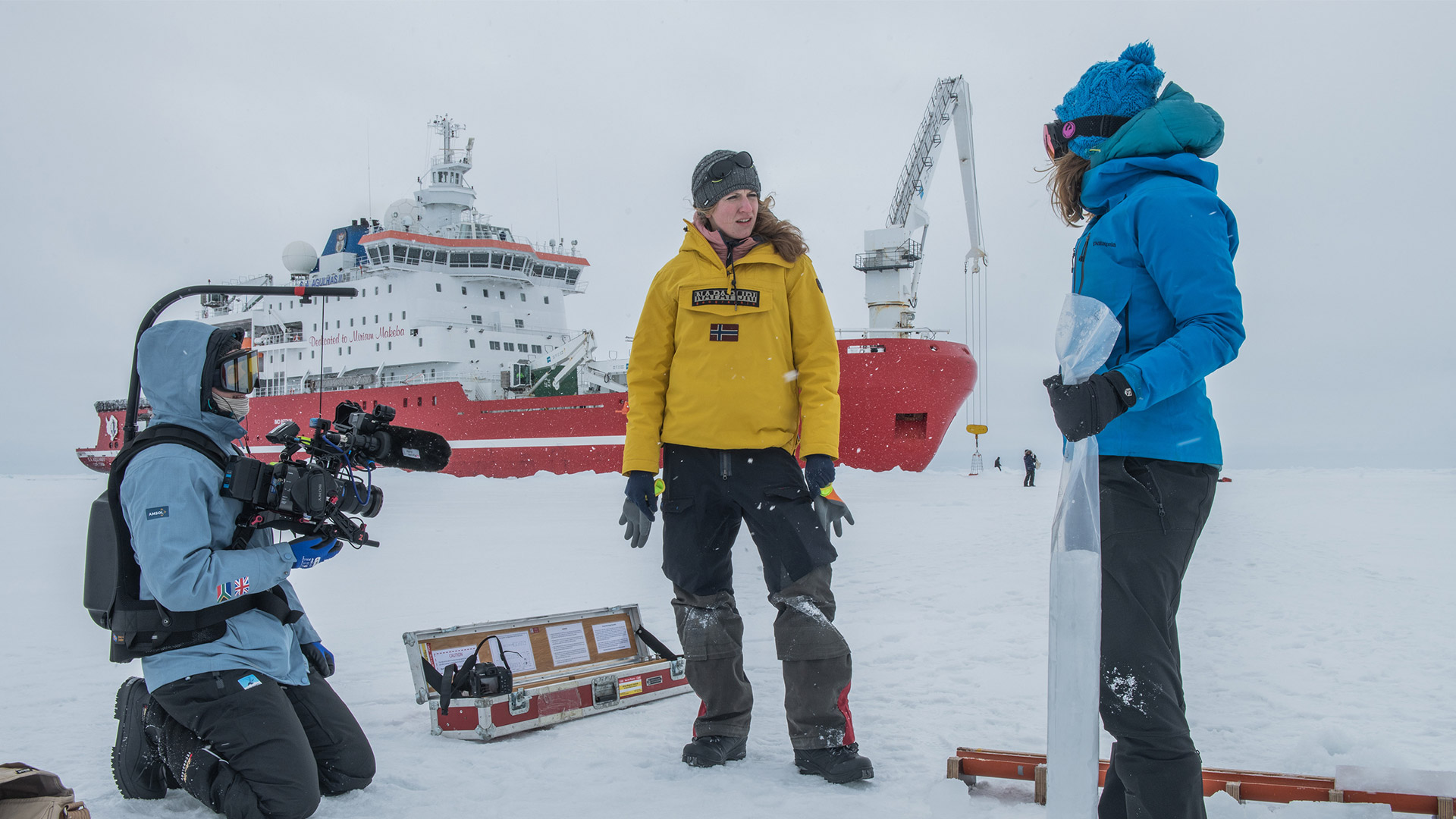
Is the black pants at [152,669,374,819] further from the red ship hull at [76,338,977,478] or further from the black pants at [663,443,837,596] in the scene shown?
the red ship hull at [76,338,977,478]

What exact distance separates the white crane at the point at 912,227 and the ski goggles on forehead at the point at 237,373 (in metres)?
14.3

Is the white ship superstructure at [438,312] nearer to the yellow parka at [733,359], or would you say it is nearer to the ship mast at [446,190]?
the ship mast at [446,190]

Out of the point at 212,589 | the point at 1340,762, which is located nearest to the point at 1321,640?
the point at 1340,762

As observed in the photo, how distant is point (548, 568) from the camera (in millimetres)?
5586

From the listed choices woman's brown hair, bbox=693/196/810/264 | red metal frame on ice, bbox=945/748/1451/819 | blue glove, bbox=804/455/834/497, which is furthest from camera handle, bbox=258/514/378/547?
red metal frame on ice, bbox=945/748/1451/819

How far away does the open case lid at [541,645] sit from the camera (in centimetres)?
260

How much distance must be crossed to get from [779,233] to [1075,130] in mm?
958

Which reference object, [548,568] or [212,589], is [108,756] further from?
[548,568]

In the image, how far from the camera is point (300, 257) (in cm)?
2217

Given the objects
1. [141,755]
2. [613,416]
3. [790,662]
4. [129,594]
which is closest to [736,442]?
[790,662]

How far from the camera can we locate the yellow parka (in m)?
2.26

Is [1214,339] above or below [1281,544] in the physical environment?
above

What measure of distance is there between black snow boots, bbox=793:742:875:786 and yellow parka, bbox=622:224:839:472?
2.45 ft

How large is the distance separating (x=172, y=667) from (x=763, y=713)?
160cm
